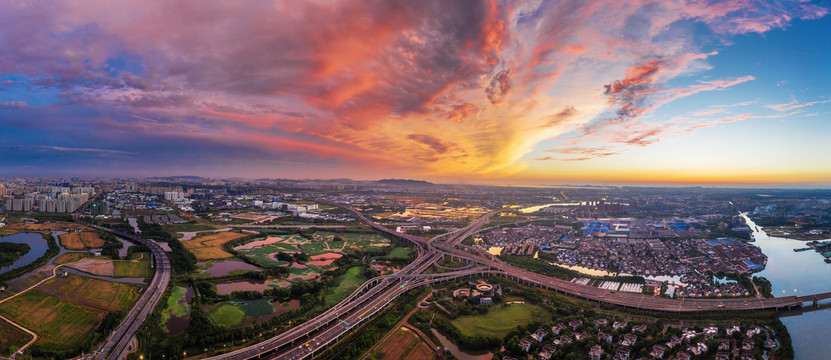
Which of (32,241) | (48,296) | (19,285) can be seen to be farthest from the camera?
(32,241)

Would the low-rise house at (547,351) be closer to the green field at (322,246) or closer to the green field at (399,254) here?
the green field at (399,254)

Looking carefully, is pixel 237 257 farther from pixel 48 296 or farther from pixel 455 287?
pixel 455 287

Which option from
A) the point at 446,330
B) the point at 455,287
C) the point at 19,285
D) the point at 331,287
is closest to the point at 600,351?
the point at 446,330

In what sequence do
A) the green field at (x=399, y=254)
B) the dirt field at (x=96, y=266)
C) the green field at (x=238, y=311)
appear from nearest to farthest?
1. the green field at (x=238, y=311)
2. the dirt field at (x=96, y=266)
3. the green field at (x=399, y=254)

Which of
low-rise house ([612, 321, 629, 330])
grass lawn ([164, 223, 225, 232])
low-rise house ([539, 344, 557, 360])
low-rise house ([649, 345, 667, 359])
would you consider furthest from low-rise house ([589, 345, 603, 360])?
grass lawn ([164, 223, 225, 232])

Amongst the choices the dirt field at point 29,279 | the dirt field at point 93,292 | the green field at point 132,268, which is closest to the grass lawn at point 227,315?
the dirt field at point 93,292

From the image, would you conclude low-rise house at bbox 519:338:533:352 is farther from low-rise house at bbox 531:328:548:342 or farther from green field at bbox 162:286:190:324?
green field at bbox 162:286:190:324
